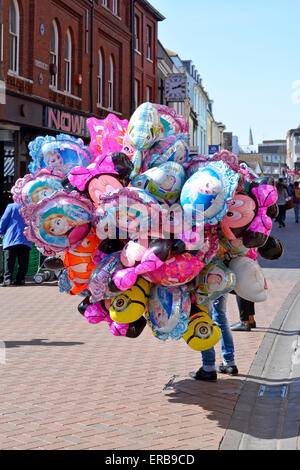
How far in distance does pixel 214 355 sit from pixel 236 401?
0.63 metres

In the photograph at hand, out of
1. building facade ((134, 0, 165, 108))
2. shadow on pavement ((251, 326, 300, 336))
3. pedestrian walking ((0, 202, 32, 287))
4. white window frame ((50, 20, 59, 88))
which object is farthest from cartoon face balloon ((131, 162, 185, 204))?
building facade ((134, 0, 165, 108))

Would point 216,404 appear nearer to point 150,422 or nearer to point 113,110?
point 150,422

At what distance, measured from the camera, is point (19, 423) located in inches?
195

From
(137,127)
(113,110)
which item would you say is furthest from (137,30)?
(137,127)

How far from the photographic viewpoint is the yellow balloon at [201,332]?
5.26 m

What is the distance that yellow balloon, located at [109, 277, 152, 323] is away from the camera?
16.1 feet

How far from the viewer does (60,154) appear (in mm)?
5285

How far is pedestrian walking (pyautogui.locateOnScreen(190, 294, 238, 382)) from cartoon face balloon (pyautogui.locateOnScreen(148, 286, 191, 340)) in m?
1.10

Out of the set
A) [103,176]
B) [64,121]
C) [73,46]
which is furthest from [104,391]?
[73,46]

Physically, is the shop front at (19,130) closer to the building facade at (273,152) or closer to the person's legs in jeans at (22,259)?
the person's legs in jeans at (22,259)

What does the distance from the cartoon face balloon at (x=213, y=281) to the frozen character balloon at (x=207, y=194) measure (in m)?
0.62
